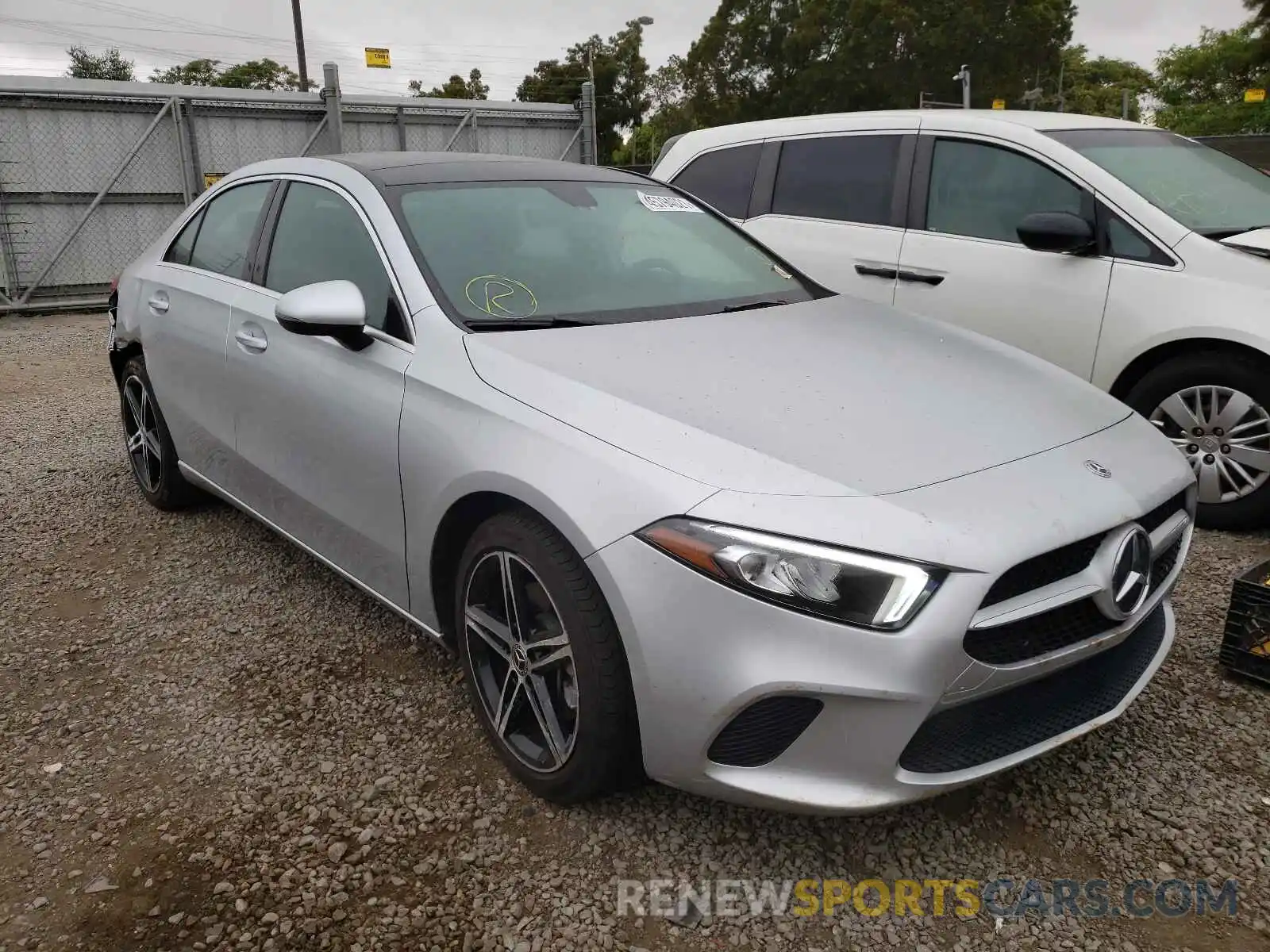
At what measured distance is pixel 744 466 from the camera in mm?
1956

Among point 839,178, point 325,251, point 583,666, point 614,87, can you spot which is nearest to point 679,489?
point 583,666

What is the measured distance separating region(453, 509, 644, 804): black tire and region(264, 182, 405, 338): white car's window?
32.0 inches

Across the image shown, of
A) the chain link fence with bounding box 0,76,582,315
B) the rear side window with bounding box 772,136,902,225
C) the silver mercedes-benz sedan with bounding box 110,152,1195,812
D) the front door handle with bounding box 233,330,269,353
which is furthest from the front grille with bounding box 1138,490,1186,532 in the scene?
the chain link fence with bounding box 0,76,582,315


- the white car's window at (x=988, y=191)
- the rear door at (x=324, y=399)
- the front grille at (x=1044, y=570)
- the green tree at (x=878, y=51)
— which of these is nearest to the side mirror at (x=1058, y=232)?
the white car's window at (x=988, y=191)

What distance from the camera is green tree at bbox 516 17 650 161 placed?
51.4 m

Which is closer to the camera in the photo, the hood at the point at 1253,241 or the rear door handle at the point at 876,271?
the hood at the point at 1253,241

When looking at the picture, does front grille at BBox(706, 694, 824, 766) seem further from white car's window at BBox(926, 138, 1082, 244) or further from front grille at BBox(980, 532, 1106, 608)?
white car's window at BBox(926, 138, 1082, 244)

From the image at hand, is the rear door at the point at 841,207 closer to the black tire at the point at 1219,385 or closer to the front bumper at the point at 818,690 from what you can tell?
the black tire at the point at 1219,385

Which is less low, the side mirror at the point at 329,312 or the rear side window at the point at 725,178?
the rear side window at the point at 725,178

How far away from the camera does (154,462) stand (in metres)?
4.41

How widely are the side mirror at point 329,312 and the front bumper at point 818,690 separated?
110 cm

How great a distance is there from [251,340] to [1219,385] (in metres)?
3.63

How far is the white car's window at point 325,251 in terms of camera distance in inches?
110

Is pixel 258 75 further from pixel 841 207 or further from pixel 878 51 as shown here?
pixel 841 207
